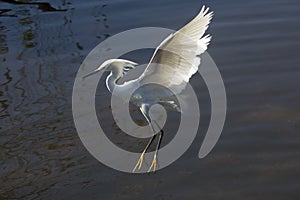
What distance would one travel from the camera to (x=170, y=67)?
3.83 metres

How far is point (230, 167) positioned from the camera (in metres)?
4.07

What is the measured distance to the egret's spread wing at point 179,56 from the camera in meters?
3.61

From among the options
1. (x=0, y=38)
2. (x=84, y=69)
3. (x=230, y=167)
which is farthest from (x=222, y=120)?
(x=0, y=38)

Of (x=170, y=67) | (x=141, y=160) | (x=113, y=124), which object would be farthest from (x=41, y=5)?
(x=170, y=67)

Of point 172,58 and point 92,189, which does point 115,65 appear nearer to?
point 172,58

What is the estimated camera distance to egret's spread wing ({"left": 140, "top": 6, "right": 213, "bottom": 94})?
3.61 metres

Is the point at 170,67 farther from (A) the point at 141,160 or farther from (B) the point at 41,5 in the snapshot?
(B) the point at 41,5

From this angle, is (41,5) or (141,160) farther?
(41,5)

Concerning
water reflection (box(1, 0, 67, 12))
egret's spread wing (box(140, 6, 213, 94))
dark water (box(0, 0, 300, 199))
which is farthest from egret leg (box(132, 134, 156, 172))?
→ water reflection (box(1, 0, 67, 12))

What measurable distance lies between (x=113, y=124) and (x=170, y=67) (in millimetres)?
1185

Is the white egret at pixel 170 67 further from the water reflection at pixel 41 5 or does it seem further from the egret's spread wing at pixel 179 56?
the water reflection at pixel 41 5

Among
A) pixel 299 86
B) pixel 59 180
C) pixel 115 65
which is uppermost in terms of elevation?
pixel 115 65

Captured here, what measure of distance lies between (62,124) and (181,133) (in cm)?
101

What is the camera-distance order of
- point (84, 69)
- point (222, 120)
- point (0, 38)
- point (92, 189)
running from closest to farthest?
point (92, 189)
point (222, 120)
point (84, 69)
point (0, 38)
